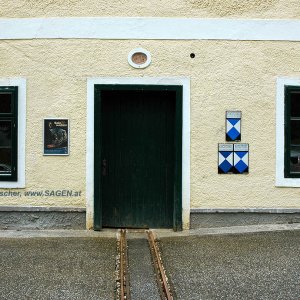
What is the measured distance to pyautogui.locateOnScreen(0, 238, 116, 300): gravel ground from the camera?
5.22 metres

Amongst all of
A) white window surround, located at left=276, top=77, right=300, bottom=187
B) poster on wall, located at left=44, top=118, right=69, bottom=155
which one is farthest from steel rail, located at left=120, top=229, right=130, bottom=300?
white window surround, located at left=276, top=77, right=300, bottom=187

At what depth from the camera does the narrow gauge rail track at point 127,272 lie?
17.0 feet

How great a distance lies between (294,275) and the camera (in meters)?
5.68

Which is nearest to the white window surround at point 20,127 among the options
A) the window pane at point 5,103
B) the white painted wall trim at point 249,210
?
the window pane at point 5,103

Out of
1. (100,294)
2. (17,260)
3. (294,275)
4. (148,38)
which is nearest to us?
(100,294)

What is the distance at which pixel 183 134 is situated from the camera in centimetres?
781

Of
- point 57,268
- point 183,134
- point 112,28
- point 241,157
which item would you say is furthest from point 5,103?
point 241,157

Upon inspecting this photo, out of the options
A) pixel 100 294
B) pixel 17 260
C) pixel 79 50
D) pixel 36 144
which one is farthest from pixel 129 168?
pixel 100 294

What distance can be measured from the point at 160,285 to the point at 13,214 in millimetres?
3264

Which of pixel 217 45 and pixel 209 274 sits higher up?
pixel 217 45

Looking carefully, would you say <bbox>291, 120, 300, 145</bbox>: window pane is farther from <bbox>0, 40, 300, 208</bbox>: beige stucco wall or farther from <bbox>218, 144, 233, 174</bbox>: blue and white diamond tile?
<bbox>218, 144, 233, 174</bbox>: blue and white diamond tile

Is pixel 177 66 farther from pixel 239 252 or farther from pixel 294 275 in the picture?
pixel 294 275

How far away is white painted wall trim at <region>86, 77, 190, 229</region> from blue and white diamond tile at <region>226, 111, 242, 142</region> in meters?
0.61

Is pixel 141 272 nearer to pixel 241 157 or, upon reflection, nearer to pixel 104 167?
pixel 104 167
